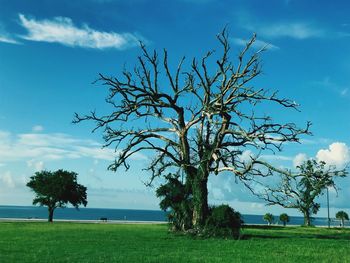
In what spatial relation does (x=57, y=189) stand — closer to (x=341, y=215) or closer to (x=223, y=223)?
(x=223, y=223)

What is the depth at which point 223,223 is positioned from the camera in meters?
35.3

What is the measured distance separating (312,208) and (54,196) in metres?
44.9

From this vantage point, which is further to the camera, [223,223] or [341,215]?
[341,215]

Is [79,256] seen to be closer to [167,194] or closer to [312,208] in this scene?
[167,194]

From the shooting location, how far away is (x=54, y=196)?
7456cm

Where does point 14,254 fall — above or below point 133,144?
below

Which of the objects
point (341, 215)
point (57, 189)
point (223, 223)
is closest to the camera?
point (223, 223)

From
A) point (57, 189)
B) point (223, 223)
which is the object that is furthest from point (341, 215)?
point (223, 223)

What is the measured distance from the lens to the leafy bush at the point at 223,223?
3503 cm

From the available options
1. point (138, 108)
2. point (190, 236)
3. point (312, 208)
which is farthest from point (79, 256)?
point (312, 208)

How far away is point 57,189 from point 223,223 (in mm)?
44117

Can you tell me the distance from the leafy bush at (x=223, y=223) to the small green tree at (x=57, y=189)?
42877 mm

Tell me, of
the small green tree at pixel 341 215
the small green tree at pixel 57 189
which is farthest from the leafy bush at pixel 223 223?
the small green tree at pixel 341 215

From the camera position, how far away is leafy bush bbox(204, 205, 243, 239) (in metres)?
35.0
